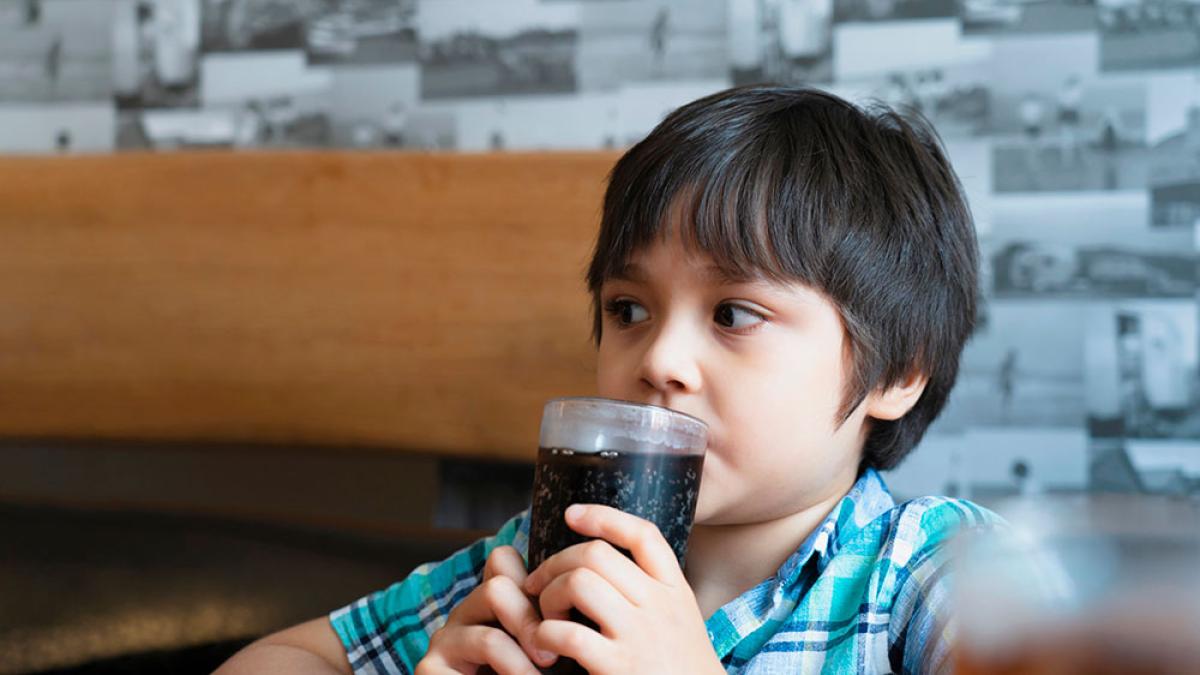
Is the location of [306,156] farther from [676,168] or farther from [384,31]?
[676,168]

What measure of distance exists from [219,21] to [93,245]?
1.41ft

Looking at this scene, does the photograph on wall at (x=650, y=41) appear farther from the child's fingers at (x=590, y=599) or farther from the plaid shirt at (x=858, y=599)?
the child's fingers at (x=590, y=599)

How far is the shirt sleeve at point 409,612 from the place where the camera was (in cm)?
115

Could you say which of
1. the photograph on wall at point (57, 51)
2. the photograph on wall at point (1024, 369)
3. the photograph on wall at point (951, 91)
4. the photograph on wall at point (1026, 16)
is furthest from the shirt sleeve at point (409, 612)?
the photograph on wall at point (57, 51)

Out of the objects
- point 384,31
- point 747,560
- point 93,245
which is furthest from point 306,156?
point 747,560

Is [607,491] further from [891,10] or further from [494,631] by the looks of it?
[891,10]

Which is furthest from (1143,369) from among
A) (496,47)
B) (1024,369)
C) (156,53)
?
(156,53)

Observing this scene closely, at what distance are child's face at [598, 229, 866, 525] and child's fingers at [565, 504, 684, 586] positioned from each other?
0.71 feet

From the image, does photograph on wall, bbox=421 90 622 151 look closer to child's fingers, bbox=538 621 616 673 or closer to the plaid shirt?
the plaid shirt

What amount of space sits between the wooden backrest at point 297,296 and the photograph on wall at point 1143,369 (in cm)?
73

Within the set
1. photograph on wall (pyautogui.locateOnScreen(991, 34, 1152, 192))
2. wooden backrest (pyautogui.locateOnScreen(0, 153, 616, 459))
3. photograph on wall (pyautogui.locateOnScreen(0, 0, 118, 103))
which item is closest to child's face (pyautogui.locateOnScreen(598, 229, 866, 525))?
wooden backrest (pyautogui.locateOnScreen(0, 153, 616, 459))

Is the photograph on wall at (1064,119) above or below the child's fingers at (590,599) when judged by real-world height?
above

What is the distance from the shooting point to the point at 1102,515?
312 millimetres

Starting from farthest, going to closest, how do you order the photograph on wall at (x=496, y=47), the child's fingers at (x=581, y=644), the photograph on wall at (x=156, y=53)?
the photograph on wall at (x=156, y=53) < the photograph on wall at (x=496, y=47) < the child's fingers at (x=581, y=644)
